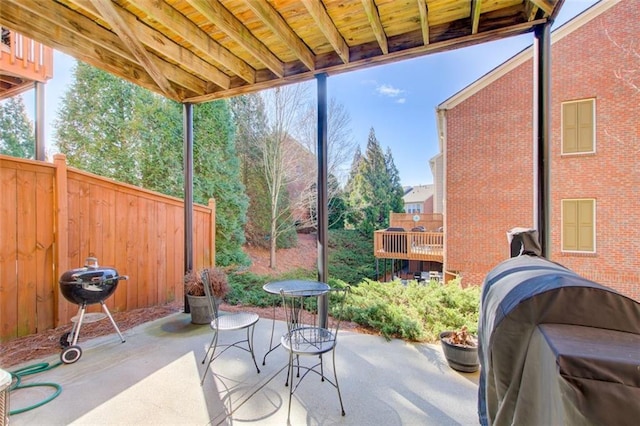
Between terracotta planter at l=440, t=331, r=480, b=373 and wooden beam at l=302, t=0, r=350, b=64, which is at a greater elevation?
wooden beam at l=302, t=0, r=350, b=64

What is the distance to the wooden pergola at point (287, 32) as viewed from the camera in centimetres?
221

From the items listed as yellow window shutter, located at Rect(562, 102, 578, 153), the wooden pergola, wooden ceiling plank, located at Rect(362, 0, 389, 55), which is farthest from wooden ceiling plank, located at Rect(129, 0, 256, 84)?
yellow window shutter, located at Rect(562, 102, 578, 153)

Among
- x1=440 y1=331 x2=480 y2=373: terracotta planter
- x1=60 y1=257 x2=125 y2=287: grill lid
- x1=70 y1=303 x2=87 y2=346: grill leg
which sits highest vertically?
x1=60 y1=257 x2=125 y2=287: grill lid

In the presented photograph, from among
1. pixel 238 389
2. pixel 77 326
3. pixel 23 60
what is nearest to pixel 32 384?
pixel 77 326

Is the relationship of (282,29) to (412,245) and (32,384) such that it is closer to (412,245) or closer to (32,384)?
(32,384)

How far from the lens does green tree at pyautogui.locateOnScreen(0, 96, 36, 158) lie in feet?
26.8

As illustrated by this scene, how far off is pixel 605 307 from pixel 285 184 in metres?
8.16

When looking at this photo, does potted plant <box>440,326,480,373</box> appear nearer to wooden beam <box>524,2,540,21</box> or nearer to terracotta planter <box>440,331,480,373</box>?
terracotta planter <box>440,331,480,373</box>

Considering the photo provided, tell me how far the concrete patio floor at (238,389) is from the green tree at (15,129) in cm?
898

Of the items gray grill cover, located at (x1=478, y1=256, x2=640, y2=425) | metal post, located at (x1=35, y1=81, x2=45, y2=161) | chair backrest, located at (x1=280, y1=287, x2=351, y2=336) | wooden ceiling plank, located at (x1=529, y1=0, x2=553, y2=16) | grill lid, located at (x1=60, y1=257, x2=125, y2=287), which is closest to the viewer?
gray grill cover, located at (x1=478, y1=256, x2=640, y2=425)

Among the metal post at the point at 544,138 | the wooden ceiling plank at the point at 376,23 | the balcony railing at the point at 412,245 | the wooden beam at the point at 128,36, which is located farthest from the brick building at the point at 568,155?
the wooden beam at the point at 128,36

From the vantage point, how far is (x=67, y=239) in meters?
3.11

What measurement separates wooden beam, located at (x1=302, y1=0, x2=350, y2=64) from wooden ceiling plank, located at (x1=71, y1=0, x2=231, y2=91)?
4.83ft

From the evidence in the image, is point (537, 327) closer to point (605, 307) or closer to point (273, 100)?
point (605, 307)
